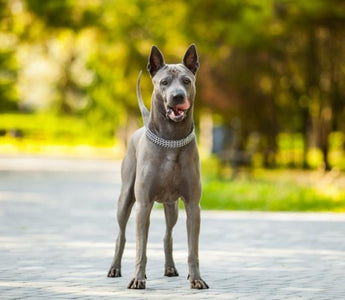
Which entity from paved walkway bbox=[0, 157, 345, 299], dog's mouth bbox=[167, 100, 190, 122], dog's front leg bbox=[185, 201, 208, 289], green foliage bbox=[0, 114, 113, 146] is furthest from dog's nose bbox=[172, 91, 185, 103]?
green foliage bbox=[0, 114, 113, 146]

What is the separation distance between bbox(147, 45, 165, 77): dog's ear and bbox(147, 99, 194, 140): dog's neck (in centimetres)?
29

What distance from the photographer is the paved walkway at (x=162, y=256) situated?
318 inches

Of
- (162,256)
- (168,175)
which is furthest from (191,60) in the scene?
(162,256)

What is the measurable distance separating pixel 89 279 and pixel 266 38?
22.7 m

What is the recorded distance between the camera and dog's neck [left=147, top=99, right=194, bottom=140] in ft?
27.4

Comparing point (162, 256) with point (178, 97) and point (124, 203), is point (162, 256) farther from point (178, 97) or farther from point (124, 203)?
point (178, 97)

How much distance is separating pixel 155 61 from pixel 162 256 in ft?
9.64

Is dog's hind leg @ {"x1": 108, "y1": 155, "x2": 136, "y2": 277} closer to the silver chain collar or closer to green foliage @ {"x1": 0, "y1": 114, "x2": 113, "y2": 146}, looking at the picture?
the silver chain collar

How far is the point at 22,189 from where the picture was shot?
75.7 ft

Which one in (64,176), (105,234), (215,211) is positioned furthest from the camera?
(64,176)

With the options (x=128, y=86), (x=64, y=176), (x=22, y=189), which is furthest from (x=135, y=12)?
(x=22, y=189)

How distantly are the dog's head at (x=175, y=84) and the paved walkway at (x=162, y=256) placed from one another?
Answer: 1.54 meters

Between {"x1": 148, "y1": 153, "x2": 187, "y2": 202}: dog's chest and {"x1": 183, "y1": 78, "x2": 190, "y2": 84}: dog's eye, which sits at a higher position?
{"x1": 183, "y1": 78, "x2": 190, "y2": 84}: dog's eye

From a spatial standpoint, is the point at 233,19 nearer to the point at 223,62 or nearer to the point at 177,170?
the point at 223,62
